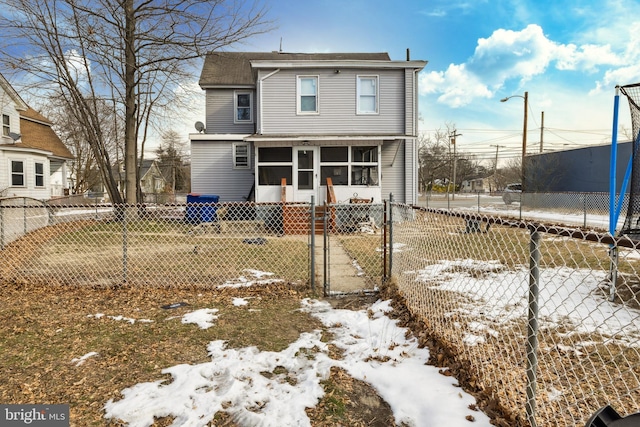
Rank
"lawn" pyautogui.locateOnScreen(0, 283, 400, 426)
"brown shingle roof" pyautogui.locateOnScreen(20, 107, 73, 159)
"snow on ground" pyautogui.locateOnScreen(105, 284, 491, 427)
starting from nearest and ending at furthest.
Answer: "snow on ground" pyautogui.locateOnScreen(105, 284, 491, 427), "lawn" pyautogui.locateOnScreen(0, 283, 400, 426), "brown shingle roof" pyautogui.locateOnScreen(20, 107, 73, 159)

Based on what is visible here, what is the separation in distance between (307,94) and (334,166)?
11.6 ft

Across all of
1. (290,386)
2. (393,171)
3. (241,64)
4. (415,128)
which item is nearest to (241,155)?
(241,64)

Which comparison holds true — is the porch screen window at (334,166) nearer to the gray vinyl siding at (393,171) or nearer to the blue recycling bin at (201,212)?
the gray vinyl siding at (393,171)

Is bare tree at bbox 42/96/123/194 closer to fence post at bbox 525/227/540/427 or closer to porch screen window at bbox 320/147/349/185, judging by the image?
porch screen window at bbox 320/147/349/185

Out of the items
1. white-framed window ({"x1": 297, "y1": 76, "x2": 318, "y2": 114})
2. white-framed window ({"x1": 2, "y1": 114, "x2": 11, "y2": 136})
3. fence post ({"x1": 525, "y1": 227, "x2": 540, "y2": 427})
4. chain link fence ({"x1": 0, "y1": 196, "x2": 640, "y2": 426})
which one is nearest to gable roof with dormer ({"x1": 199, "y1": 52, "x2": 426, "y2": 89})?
white-framed window ({"x1": 297, "y1": 76, "x2": 318, "y2": 114})

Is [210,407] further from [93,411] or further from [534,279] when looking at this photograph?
[534,279]

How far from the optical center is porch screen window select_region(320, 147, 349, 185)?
48.0 ft

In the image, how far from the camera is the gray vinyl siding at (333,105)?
606 inches

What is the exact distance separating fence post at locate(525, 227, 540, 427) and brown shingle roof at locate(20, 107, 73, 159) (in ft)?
86.1

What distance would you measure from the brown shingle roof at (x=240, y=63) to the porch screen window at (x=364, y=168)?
20.7 ft

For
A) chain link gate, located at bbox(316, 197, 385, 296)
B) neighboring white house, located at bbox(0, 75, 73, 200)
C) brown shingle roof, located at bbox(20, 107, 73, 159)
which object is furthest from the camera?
brown shingle roof, located at bbox(20, 107, 73, 159)

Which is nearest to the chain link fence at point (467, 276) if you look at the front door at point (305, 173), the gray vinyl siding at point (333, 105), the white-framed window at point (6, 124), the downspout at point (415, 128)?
the front door at point (305, 173)

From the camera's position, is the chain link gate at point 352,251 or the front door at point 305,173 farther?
the front door at point 305,173

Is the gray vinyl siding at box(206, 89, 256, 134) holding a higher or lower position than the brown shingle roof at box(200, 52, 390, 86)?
lower
